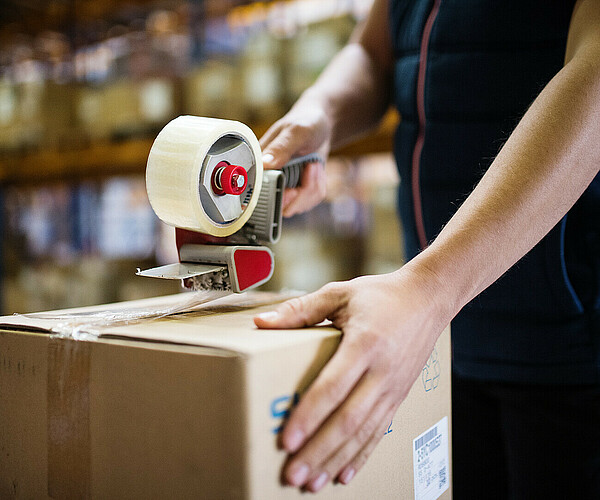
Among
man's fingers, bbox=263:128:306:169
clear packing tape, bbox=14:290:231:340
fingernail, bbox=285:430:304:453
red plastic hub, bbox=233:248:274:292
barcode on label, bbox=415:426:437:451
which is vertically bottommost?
barcode on label, bbox=415:426:437:451

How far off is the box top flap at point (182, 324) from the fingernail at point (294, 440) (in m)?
0.07

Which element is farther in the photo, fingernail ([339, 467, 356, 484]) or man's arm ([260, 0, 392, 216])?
man's arm ([260, 0, 392, 216])

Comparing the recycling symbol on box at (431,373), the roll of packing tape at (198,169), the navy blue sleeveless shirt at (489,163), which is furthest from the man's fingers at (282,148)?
the recycling symbol on box at (431,373)

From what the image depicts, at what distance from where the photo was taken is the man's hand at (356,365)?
1.53 feet

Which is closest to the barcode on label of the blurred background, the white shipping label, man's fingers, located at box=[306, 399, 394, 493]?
the white shipping label

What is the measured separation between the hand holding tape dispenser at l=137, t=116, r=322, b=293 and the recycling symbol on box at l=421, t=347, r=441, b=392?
0.23 metres

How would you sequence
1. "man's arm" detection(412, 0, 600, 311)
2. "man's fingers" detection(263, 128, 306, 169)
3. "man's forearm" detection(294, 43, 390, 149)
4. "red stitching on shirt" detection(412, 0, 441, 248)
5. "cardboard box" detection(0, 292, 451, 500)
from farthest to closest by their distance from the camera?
"man's forearm" detection(294, 43, 390, 149) < "red stitching on shirt" detection(412, 0, 441, 248) < "man's fingers" detection(263, 128, 306, 169) < "man's arm" detection(412, 0, 600, 311) < "cardboard box" detection(0, 292, 451, 500)

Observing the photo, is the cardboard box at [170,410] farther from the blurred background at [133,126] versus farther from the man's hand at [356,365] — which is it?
the blurred background at [133,126]

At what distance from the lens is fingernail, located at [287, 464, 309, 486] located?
0.46m

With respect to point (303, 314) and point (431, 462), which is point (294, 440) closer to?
point (303, 314)

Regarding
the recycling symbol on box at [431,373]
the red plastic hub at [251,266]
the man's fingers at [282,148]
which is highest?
the man's fingers at [282,148]

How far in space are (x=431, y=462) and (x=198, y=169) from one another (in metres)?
0.44

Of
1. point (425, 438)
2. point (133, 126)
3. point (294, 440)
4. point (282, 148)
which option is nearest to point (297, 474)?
point (294, 440)

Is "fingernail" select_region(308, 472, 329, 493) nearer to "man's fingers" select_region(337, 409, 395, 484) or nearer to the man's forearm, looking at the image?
"man's fingers" select_region(337, 409, 395, 484)
